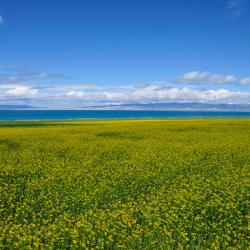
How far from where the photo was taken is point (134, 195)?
15.2 metres

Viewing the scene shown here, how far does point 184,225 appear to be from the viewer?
35.7ft

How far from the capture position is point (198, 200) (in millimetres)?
12977

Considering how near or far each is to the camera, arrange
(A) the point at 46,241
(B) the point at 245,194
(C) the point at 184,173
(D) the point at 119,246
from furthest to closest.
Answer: (C) the point at 184,173, (B) the point at 245,194, (A) the point at 46,241, (D) the point at 119,246

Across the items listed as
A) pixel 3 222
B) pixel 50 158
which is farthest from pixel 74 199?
pixel 50 158

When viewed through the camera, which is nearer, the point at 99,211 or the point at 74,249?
the point at 74,249

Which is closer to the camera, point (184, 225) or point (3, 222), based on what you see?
point (184, 225)

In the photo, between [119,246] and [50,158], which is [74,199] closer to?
[119,246]

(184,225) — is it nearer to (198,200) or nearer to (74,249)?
(198,200)

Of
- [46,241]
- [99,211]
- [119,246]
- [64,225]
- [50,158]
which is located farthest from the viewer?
[50,158]

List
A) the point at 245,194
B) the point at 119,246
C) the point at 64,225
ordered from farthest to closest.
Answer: the point at 245,194, the point at 64,225, the point at 119,246

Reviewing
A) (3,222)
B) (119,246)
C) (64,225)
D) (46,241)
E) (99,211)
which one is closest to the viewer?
(119,246)

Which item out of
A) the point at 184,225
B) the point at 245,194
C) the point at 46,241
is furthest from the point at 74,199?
the point at 245,194

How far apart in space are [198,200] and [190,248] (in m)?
3.50

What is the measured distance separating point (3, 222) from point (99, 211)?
10.9ft
